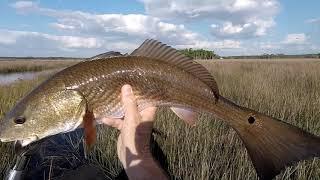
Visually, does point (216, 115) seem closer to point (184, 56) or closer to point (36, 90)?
point (184, 56)

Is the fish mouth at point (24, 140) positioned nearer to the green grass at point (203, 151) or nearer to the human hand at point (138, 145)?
the human hand at point (138, 145)

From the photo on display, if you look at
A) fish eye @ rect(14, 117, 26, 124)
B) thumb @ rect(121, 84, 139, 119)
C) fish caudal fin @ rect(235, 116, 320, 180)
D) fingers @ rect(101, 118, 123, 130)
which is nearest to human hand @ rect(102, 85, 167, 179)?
fingers @ rect(101, 118, 123, 130)

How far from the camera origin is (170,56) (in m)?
2.25

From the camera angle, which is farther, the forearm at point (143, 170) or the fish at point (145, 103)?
the forearm at point (143, 170)

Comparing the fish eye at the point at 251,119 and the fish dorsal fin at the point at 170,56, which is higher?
the fish dorsal fin at the point at 170,56

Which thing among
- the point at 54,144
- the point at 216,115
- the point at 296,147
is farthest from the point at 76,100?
the point at 54,144

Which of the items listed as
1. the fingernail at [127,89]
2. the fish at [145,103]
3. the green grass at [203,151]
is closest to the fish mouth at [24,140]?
the fish at [145,103]

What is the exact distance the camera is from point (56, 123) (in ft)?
7.01

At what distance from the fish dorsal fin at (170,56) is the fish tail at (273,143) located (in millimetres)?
329

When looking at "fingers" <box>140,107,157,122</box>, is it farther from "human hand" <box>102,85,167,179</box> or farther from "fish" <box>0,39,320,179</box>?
"fish" <box>0,39,320,179</box>

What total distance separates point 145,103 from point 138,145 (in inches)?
15.2

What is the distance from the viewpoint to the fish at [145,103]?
83.7 inches

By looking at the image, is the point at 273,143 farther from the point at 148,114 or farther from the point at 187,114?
the point at 148,114

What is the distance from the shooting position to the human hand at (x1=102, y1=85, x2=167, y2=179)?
8.40 ft
